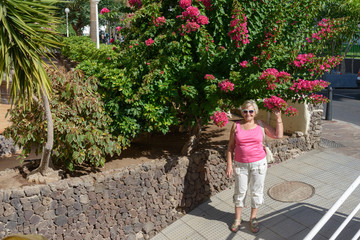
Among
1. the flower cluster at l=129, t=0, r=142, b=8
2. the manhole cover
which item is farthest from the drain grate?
the flower cluster at l=129, t=0, r=142, b=8

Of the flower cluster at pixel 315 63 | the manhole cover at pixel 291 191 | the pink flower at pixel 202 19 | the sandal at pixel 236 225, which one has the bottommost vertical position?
the sandal at pixel 236 225

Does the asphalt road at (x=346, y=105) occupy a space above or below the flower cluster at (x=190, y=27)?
below

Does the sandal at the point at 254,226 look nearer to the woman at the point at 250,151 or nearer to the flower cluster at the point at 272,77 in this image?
the woman at the point at 250,151

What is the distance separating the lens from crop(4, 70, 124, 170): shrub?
607 centimetres

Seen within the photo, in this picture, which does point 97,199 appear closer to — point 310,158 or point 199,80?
point 199,80

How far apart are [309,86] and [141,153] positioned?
379 cm

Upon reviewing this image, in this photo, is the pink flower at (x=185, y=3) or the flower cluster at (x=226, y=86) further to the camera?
the pink flower at (x=185, y=3)

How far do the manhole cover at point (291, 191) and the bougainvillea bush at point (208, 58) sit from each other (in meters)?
1.72

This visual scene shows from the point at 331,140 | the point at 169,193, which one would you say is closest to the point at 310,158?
the point at 331,140

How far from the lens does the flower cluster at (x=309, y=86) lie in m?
5.73

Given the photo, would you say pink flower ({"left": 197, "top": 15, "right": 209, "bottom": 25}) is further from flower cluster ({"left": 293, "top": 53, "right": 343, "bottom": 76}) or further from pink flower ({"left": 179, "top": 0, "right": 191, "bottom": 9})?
flower cluster ({"left": 293, "top": 53, "right": 343, "bottom": 76})

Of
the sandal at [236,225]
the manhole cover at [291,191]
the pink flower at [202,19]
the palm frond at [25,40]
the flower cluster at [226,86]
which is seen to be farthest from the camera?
the manhole cover at [291,191]

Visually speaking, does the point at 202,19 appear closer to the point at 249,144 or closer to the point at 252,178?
the point at 249,144

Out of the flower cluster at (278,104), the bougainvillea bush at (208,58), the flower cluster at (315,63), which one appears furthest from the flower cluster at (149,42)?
the flower cluster at (315,63)
